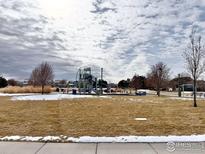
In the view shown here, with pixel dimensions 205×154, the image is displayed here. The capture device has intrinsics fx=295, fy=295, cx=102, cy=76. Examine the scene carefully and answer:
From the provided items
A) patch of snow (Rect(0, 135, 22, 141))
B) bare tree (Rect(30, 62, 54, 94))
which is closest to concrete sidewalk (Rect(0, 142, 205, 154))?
patch of snow (Rect(0, 135, 22, 141))

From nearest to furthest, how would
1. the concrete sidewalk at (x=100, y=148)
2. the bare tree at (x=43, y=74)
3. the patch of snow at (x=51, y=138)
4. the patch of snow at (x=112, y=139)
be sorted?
the concrete sidewalk at (x=100, y=148) < the patch of snow at (x=112, y=139) < the patch of snow at (x=51, y=138) < the bare tree at (x=43, y=74)

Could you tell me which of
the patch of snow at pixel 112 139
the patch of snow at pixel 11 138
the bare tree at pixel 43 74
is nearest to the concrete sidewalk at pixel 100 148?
the patch of snow at pixel 112 139

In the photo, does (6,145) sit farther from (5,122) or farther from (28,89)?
(28,89)

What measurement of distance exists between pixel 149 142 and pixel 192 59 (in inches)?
559

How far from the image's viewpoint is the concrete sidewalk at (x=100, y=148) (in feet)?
22.0

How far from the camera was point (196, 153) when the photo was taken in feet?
21.5

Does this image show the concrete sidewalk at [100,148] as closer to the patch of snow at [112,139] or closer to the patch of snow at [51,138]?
the patch of snow at [112,139]

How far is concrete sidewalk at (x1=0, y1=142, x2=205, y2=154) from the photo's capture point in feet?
22.0

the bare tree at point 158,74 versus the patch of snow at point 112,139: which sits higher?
the bare tree at point 158,74

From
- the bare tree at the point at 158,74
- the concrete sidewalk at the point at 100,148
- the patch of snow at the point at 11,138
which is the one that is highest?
the bare tree at the point at 158,74

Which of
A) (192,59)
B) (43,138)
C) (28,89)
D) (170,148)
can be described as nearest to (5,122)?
(43,138)

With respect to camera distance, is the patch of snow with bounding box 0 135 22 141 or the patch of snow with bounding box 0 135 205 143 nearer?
the patch of snow with bounding box 0 135 205 143

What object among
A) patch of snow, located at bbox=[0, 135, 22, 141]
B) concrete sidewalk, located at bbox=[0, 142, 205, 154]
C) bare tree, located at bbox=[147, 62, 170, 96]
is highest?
bare tree, located at bbox=[147, 62, 170, 96]

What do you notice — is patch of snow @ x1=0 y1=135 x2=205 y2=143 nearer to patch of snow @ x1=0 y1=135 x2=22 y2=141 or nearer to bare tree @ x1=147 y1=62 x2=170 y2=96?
patch of snow @ x1=0 y1=135 x2=22 y2=141
